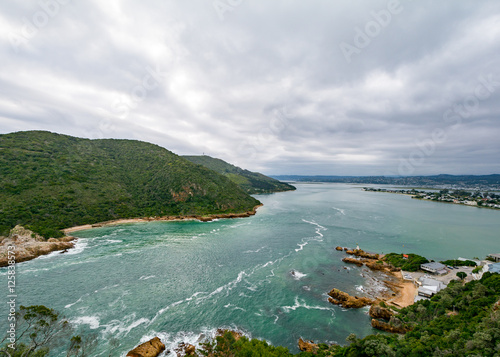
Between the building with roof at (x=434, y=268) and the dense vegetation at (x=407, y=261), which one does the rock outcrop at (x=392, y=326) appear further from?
the building with roof at (x=434, y=268)

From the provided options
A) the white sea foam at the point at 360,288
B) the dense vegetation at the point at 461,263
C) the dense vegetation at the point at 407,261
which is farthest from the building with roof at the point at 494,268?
the white sea foam at the point at 360,288

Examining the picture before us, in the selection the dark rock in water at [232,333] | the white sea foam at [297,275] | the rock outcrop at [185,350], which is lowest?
the white sea foam at [297,275]

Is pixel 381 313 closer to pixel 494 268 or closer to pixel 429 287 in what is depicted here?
pixel 429 287

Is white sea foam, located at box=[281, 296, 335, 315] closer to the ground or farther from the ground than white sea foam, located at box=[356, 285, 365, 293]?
farther from the ground

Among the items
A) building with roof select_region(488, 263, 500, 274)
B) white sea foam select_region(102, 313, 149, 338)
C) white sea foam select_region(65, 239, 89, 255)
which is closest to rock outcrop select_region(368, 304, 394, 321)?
building with roof select_region(488, 263, 500, 274)

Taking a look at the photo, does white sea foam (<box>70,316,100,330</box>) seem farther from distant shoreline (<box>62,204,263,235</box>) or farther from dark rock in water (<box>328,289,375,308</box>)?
distant shoreline (<box>62,204,263,235</box>)

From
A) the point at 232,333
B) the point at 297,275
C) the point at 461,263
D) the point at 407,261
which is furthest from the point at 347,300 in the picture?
the point at 461,263

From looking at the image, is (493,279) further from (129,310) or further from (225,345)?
(129,310)
